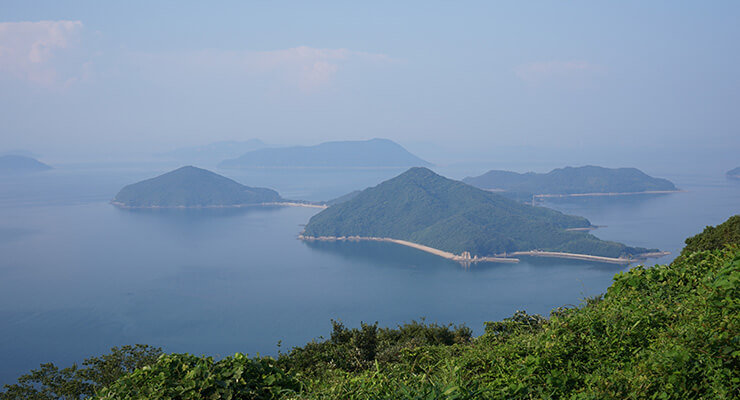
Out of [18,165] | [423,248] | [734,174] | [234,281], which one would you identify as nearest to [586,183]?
[734,174]

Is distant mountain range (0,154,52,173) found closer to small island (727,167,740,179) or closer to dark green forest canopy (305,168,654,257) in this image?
dark green forest canopy (305,168,654,257)

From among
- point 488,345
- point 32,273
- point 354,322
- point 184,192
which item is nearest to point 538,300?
point 354,322

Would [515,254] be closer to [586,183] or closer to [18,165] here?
[586,183]

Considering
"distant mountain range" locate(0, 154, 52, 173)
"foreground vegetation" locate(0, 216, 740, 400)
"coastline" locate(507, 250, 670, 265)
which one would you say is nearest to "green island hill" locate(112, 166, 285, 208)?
"coastline" locate(507, 250, 670, 265)

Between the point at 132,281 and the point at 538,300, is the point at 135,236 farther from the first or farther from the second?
the point at 538,300

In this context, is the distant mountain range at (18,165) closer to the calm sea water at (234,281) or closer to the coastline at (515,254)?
the calm sea water at (234,281)

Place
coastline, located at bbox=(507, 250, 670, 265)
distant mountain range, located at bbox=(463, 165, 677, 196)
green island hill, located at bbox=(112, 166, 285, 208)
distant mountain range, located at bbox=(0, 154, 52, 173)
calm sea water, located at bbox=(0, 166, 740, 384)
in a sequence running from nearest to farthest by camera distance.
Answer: calm sea water, located at bbox=(0, 166, 740, 384) < coastline, located at bbox=(507, 250, 670, 265) < green island hill, located at bbox=(112, 166, 285, 208) < distant mountain range, located at bbox=(463, 165, 677, 196) < distant mountain range, located at bbox=(0, 154, 52, 173)

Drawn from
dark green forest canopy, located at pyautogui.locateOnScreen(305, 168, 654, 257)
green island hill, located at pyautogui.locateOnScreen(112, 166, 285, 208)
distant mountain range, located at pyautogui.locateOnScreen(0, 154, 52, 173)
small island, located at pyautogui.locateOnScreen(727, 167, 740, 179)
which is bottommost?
dark green forest canopy, located at pyautogui.locateOnScreen(305, 168, 654, 257)
